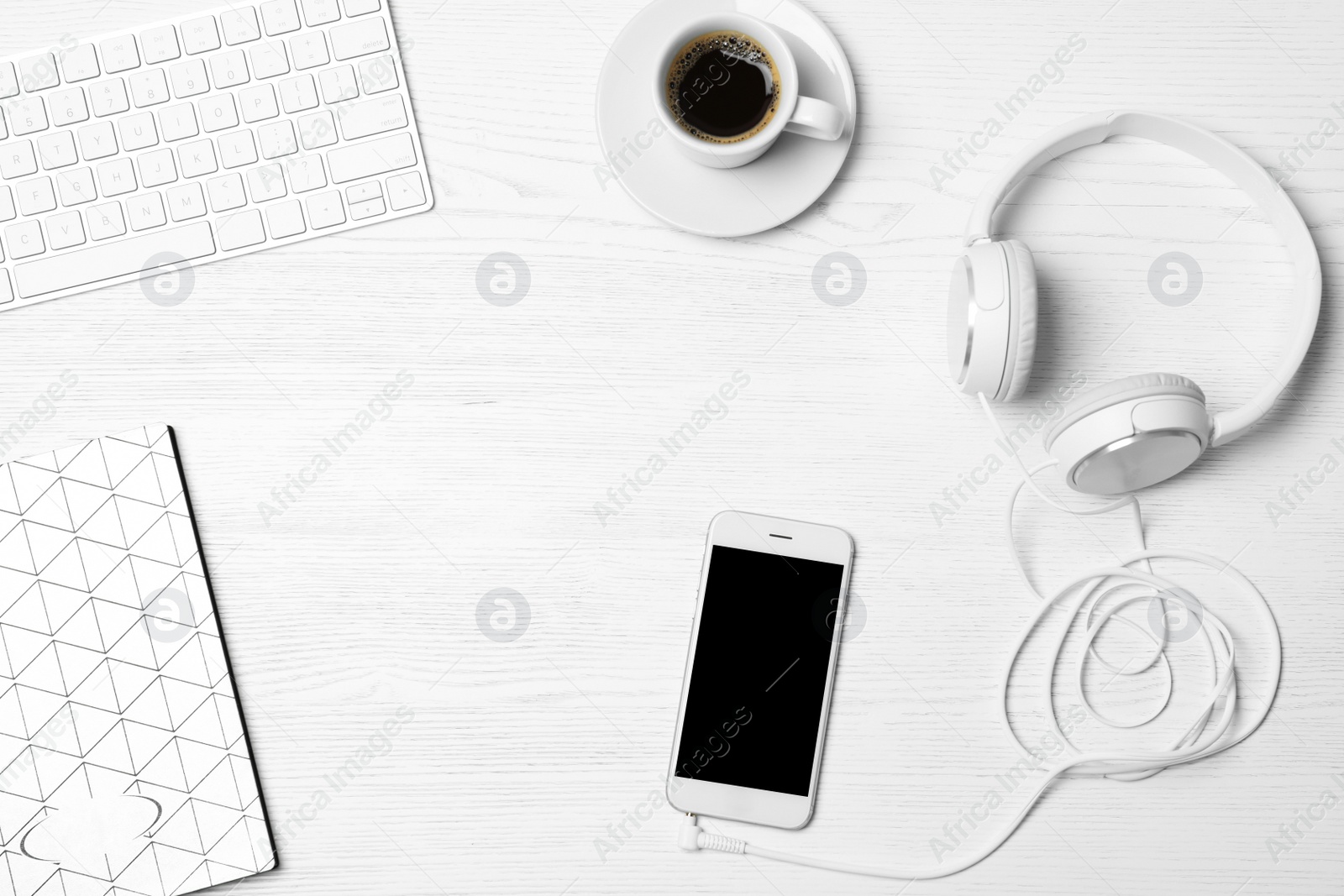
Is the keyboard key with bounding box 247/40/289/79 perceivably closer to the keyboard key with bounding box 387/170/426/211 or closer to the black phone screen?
the keyboard key with bounding box 387/170/426/211

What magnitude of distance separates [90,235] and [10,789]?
1.51ft

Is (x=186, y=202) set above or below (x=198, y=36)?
below

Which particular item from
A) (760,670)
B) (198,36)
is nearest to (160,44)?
(198,36)

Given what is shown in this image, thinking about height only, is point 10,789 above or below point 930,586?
below

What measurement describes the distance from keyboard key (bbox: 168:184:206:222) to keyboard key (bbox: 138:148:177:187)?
0.01 m

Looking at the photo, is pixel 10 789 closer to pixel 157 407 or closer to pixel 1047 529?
pixel 157 407

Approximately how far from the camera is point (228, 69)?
766 mm

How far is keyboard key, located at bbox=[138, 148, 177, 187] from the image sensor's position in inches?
30.0

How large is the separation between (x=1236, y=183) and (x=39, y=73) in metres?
1.03

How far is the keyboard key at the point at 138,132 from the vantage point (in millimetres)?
763

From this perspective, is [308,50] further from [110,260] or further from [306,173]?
[110,260]

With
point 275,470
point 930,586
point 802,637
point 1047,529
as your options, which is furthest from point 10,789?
point 1047,529

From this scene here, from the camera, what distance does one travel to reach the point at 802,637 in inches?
30.4

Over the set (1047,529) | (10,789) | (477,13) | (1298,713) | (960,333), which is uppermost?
(477,13)
